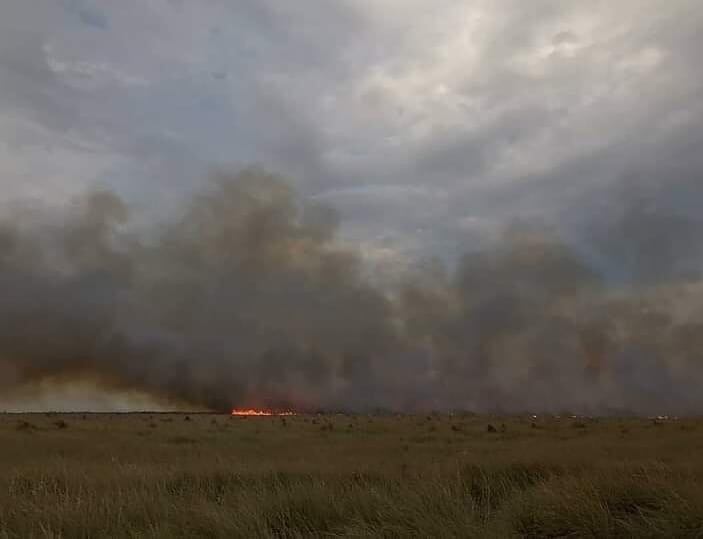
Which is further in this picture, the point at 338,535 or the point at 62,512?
the point at 62,512

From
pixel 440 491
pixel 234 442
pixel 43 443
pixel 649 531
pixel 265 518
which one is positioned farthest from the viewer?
pixel 234 442

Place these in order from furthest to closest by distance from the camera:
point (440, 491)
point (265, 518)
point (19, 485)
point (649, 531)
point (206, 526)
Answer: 1. point (19, 485)
2. point (440, 491)
3. point (265, 518)
4. point (206, 526)
5. point (649, 531)

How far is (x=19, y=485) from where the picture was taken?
12766 mm

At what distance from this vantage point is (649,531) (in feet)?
24.8

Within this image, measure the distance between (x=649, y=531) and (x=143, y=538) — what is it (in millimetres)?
6051

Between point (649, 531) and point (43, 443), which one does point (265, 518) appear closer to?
point (649, 531)

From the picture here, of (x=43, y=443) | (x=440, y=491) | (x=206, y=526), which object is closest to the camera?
(x=206, y=526)

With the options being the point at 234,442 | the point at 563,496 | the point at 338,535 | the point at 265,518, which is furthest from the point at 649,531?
the point at 234,442

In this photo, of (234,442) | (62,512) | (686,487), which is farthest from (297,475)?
(234,442)

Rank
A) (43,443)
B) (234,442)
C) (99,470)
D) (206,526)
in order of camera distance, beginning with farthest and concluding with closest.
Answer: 1. (234,442)
2. (43,443)
3. (99,470)
4. (206,526)

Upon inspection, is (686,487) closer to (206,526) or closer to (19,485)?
(206,526)

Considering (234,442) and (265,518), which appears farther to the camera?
(234,442)

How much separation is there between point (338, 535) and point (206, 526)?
180cm

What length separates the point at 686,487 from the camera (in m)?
9.05
